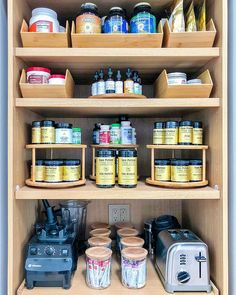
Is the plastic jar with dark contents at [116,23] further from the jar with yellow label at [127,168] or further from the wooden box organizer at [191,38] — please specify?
the jar with yellow label at [127,168]

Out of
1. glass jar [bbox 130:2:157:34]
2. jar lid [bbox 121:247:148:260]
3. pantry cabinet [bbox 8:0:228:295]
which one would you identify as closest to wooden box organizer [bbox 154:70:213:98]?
pantry cabinet [bbox 8:0:228:295]

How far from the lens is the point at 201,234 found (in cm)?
103

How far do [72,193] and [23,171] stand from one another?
0.72 ft

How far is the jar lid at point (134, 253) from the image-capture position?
88 cm

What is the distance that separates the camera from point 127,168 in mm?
913

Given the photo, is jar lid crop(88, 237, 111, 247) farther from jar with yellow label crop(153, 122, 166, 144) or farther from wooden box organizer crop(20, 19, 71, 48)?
wooden box organizer crop(20, 19, 71, 48)

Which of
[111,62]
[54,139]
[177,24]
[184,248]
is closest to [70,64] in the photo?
[111,62]

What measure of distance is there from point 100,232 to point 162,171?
39 cm

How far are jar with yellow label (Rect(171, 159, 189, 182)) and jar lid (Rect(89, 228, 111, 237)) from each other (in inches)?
15.0

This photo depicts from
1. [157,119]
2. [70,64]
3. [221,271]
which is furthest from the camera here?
[157,119]

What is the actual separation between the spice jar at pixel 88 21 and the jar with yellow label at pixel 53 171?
1.51 ft

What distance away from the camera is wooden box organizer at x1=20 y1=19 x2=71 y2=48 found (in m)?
0.86

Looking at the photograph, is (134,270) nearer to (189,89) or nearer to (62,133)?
(62,133)

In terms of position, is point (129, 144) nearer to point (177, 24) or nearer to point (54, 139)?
point (54, 139)
